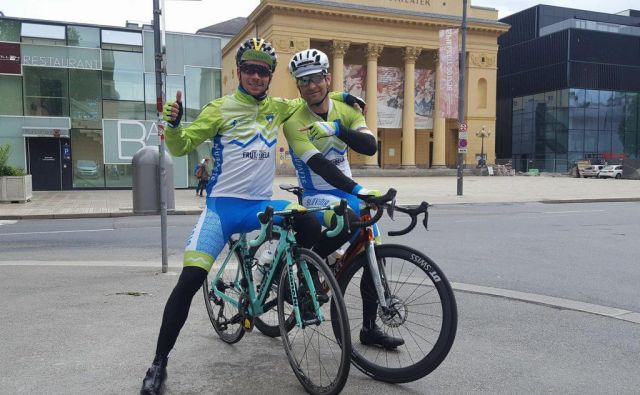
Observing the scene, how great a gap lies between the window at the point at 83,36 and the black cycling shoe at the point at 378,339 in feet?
84.4

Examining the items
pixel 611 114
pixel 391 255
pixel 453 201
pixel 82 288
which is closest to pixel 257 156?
pixel 391 255

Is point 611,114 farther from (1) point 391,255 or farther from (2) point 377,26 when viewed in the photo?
(1) point 391,255

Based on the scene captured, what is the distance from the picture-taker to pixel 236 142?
3422mm

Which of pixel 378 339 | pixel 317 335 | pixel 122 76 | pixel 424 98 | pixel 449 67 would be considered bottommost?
pixel 378 339

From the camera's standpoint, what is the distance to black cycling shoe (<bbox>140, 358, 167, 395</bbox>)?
3070 millimetres

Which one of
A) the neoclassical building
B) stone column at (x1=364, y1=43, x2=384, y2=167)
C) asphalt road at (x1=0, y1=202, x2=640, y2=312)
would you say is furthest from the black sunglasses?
stone column at (x1=364, y1=43, x2=384, y2=167)

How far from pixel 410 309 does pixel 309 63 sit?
67.9 inches

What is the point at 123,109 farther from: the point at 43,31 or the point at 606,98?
the point at 606,98

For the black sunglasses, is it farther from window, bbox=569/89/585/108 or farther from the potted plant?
window, bbox=569/89/585/108

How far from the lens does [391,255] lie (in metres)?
3.26

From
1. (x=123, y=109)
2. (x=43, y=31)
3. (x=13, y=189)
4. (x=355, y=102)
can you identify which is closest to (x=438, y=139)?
(x=123, y=109)

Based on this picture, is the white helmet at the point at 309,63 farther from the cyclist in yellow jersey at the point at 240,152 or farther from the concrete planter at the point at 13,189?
the concrete planter at the point at 13,189

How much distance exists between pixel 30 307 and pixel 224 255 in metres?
2.40

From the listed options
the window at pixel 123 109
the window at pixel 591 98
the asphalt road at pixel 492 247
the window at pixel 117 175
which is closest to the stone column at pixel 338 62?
the window at pixel 123 109
